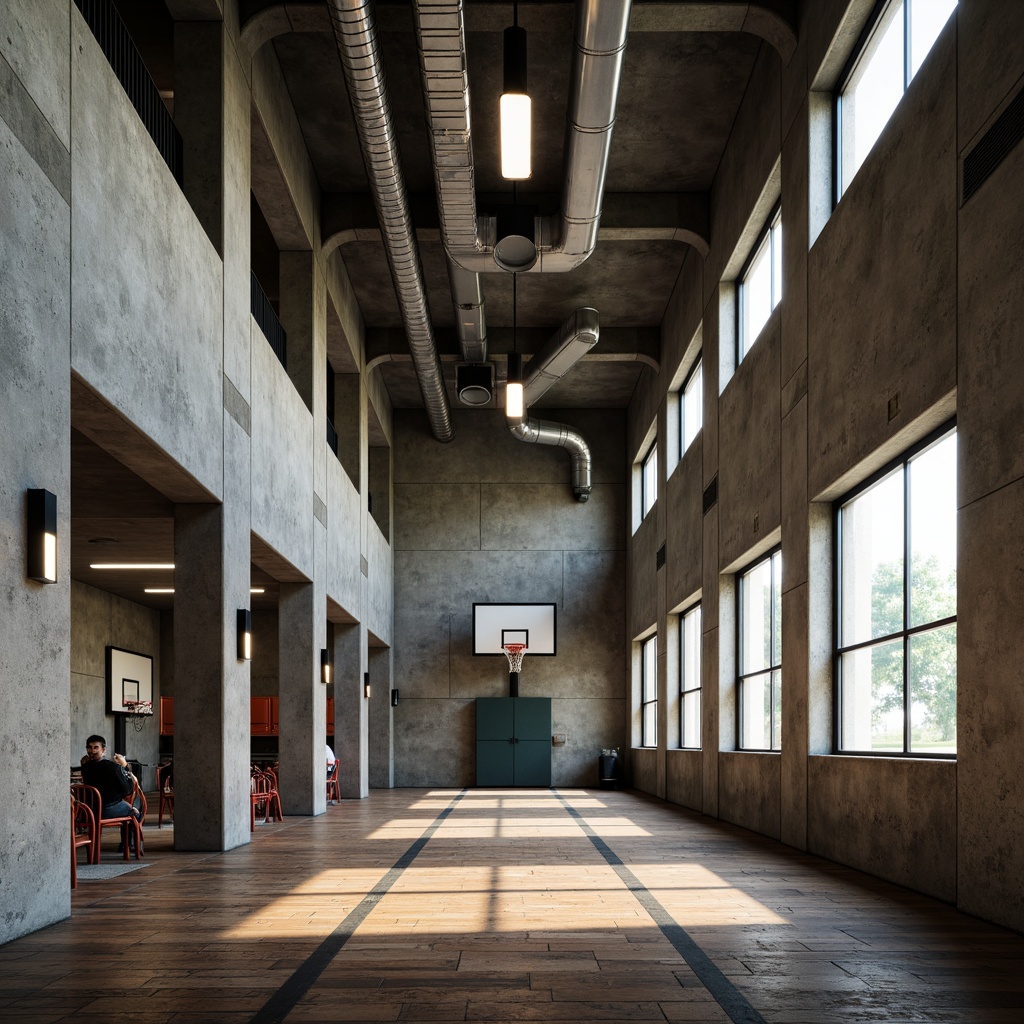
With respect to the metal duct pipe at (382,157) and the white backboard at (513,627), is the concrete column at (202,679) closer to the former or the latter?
the metal duct pipe at (382,157)

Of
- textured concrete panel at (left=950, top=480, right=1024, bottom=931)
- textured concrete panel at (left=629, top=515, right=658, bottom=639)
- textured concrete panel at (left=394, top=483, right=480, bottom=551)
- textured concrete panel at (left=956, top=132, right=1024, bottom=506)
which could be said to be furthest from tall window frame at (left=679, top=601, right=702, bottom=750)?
textured concrete panel at (left=956, top=132, right=1024, bottom=506)

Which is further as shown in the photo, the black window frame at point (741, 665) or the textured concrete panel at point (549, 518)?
the textured concrete panel at point (549, 518)

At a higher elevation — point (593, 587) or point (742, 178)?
point (742, 178)

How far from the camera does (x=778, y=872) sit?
298 inches

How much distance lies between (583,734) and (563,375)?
24.7 ft

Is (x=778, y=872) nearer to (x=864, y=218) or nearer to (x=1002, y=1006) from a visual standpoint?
(x=1002, y=1006)

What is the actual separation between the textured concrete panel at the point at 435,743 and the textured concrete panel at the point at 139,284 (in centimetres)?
1330

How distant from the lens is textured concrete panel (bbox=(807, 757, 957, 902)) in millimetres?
6230

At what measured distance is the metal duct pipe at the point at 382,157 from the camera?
7875 millimetres

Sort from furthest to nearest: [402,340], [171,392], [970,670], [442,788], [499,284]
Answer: [442,788] → [402,340] → [499,284] → [171,392] → [970,670]

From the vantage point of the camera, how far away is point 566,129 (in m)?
9.69

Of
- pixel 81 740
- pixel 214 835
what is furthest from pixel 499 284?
pixel 81 740

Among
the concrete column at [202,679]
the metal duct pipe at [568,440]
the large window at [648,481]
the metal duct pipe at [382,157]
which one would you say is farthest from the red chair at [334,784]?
the concrete column at [202,679]

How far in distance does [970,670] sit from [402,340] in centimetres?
1326
